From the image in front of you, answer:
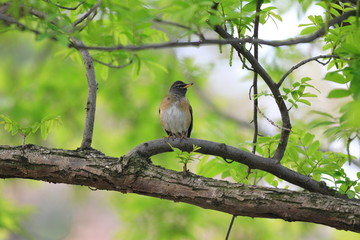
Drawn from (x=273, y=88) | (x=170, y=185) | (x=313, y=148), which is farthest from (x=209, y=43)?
(x=313, y=148)

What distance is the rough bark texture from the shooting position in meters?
3.35

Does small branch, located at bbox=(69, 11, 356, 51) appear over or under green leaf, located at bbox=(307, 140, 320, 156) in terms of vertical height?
over

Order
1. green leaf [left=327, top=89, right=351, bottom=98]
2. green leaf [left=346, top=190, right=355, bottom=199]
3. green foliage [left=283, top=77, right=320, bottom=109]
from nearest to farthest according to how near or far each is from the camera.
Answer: green leaf [left=327, top=89, right=351, bottom=98]
green foliage [left=283, top=77, right=320, bottom=109]
green leaf [left=346, top=190, right=355, bottom=199]

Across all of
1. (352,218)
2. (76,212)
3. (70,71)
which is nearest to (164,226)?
(70,71)

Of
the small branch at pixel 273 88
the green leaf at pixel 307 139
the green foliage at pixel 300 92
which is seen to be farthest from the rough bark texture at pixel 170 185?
the green foliage at pixel 300 92

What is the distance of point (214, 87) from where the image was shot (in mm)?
16625

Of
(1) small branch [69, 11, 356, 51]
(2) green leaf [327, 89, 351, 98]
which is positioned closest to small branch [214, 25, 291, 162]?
(1) small branch [69, 11, 356, 51]

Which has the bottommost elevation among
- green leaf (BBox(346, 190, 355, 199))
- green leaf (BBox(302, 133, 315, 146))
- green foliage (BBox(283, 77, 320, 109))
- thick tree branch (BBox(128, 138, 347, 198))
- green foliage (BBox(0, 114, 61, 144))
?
green leaf (BBox(346, 190, 355, 199))

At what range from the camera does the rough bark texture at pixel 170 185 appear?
3.35m

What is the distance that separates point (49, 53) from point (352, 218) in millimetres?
7613

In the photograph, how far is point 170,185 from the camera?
3541 millimetres

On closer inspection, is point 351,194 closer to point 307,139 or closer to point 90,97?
point 307,139

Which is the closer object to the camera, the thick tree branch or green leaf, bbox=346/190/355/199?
green leaf, bbox=346/190/355/199

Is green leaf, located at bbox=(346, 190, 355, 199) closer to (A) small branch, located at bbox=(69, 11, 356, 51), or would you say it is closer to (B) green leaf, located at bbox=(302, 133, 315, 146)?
(B) green leaf, located at bbox=(302, 133, 315, 146)
